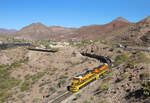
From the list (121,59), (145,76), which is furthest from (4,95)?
(145,76)

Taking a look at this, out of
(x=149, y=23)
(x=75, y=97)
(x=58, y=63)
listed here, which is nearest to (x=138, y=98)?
(x=75, y=97)

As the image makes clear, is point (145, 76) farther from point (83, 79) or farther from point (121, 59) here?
point (121, 59)

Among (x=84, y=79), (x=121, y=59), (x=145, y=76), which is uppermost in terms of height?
(x=145, y=76)

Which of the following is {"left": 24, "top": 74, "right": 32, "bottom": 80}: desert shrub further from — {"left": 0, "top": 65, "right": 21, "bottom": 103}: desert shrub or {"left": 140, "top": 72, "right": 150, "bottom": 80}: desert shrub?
{"left": 140, "top": 72, "right": 150, "bottom": 80}: desert shrub

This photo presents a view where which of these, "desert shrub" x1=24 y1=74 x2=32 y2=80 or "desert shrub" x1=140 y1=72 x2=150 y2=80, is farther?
"desert shrub" x1=24 y1=74 x2=32 y2=80

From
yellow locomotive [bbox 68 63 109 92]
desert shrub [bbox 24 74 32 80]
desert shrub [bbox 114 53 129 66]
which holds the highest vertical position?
desert shrub [bbox 114 53 129 66]

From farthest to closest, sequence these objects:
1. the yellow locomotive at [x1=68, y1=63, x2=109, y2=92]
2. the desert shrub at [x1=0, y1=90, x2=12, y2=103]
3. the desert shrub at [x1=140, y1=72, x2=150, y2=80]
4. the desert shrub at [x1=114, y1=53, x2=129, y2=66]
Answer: the desert shrub at [x1=114, y1=53, x2=129, y2=66] < the desert shrub at [x1=0, y1=90, x2=12, y2=103] < the yellow locomotive at [x1=68, y1=63, x2=109, y2=92] < the desert shrub at [x1=140, y1=72, x2=150, y2=80]

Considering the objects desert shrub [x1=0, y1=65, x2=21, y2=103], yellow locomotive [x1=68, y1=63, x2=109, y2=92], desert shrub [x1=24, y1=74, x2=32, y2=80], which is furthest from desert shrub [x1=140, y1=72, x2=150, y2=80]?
desert shrub [x1=24, y1=74, x2=32, y2=80]

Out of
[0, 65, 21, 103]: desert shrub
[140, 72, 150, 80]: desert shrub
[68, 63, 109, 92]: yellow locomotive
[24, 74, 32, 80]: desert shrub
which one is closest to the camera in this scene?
[140, 72, 150, 80]: desert shrub

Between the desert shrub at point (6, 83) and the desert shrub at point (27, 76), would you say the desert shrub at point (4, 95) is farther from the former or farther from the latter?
the desert shrub at point (27, 76)

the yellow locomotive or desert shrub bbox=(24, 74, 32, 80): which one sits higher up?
the yellow locomotive

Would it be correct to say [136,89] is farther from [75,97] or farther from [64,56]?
[64,56]
